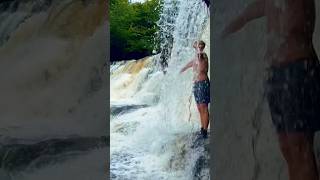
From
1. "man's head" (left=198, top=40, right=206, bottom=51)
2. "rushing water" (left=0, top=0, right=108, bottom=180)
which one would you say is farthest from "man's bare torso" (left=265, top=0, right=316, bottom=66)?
"man's head" (left=198, top=40, right=206, bottom=51)

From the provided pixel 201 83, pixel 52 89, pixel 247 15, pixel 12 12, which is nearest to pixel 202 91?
pixel 201 83

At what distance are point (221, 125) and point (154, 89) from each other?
178 centimetres

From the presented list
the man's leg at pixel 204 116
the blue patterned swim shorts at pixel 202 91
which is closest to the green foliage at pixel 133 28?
the blue patterned swim shorts at pixel 202 91

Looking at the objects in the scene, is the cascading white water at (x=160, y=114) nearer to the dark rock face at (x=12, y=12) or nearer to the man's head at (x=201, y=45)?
the man's head at (x=201, y=45)

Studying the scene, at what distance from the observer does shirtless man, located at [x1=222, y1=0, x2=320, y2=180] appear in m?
3.11

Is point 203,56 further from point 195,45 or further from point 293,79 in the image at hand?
point 293,79

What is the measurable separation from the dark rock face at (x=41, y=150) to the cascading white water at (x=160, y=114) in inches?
59.3

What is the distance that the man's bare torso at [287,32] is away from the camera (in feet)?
10.2

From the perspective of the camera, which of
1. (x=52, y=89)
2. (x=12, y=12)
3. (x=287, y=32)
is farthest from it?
(x=287, y=32)

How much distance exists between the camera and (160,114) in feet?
16.1

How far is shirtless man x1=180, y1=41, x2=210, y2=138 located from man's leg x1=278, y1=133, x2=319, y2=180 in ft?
5.69

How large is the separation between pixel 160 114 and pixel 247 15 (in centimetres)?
196

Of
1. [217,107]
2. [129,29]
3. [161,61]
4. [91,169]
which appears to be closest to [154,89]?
[161,61]

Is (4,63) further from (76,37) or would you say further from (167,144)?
(167,144)
